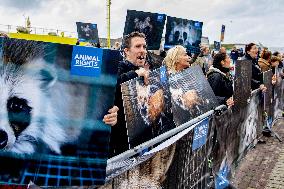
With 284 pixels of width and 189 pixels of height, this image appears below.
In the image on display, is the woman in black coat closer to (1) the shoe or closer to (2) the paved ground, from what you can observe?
(2) the paved ground

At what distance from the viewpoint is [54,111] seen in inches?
80.4

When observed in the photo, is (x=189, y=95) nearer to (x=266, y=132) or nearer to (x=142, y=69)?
(x=142, y=69)

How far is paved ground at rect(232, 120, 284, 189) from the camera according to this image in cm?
634

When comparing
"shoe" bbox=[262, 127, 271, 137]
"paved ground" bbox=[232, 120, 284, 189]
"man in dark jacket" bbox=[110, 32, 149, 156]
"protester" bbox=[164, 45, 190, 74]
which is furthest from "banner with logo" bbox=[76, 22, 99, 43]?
"man in dark jacket" bbox=[110, 32, 149, 156]

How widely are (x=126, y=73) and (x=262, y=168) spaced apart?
4401 millimetres

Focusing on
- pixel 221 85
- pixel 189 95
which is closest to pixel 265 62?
pixel 221 85

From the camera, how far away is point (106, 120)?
221 cm

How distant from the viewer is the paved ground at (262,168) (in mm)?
6344

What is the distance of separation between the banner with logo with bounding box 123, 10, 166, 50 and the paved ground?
9.41ft

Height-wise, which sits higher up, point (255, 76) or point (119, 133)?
point (255, 76)

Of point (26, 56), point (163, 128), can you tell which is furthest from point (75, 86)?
point (163, 128)

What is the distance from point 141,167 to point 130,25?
178 inches

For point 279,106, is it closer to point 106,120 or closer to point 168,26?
point 168,26

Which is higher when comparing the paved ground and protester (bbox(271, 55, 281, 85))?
protester (bbox(271, 55, 281, 85))
